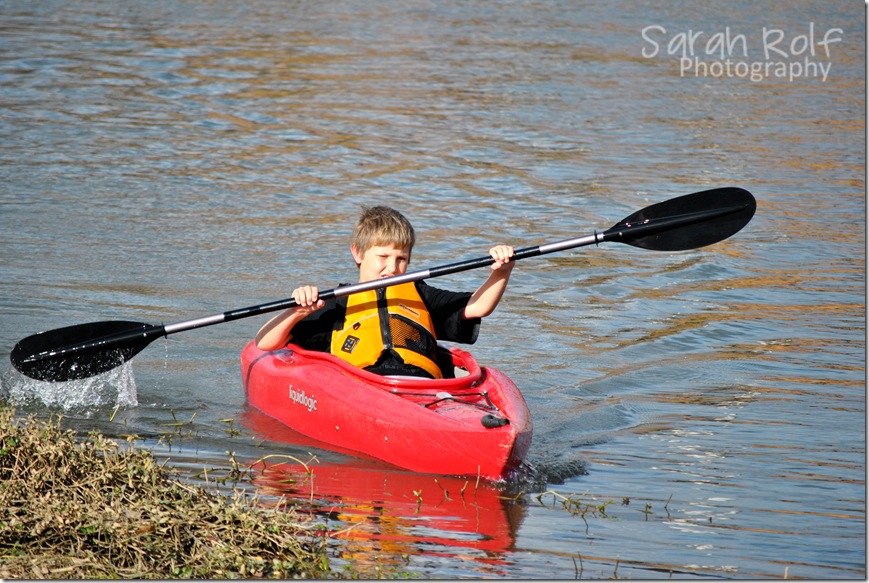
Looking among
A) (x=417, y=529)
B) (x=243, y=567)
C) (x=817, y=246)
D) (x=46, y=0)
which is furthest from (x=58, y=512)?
(x=46, y=0)

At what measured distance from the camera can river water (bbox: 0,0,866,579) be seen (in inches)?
185

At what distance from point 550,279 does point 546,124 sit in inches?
Result: 221

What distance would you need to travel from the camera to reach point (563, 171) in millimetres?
12258

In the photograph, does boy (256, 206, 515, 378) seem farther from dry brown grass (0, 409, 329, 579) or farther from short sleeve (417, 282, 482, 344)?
dry brown grass (0, 409, 329, 579)

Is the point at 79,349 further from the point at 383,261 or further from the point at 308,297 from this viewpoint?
the point at 383,261

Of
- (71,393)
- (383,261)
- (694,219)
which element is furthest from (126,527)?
(694,219)

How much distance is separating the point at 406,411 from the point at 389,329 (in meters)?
0.57

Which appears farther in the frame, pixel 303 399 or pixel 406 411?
pixel 303 399

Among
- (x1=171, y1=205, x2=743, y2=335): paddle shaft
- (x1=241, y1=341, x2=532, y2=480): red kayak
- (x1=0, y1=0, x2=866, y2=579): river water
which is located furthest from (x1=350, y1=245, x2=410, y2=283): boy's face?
(x1=0, y1=0, x2=866, y2=579): river water

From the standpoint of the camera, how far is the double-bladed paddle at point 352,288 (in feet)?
18.6

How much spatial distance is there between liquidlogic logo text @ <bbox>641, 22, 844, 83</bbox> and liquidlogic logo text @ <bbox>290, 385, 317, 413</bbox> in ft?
42.0

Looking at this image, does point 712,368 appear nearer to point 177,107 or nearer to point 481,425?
point 481,425

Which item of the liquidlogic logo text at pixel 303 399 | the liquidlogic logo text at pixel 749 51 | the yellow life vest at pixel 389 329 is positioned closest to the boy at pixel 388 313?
the yellow life vest at pixel 389 329

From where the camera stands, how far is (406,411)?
518 centimetres
